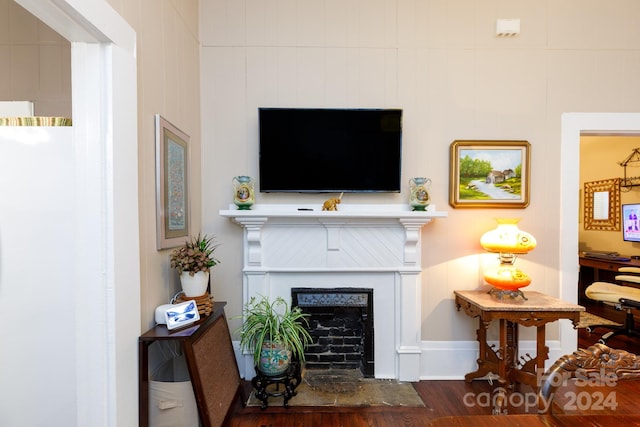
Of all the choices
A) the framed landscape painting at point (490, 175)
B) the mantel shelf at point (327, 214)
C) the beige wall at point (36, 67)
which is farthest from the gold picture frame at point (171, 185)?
the framed landscape painting at point (490, 175)

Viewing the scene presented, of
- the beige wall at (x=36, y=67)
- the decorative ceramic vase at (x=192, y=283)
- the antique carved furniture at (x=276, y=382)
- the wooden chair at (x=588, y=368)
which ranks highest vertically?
the beige wall at (x=36, y=67)

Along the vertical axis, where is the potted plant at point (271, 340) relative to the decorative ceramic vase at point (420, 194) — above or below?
below

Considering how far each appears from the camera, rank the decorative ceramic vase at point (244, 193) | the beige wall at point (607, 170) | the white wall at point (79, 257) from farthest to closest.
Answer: the beige wall at point (607, 170) < the decorative ceramic vase at point (244, 193) < the white wall at point (79, 257)

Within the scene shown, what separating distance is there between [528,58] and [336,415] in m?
3.15

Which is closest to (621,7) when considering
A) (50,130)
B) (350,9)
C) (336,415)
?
(350,9)

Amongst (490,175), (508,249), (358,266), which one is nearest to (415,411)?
(358,266)

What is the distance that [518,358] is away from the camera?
2.64m

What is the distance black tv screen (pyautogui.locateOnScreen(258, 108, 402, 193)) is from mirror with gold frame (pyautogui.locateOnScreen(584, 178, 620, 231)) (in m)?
4.45

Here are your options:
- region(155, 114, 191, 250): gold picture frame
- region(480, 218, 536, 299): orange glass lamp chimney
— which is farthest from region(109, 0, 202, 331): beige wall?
region(480, 218, 536, 299): orange glass lamp chimney

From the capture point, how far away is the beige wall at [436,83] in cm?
264

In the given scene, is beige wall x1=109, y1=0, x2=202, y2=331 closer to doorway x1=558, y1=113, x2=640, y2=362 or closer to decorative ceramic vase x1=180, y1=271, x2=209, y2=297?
decorative ceramic vase x1=180, y1=271, x2=209, y2=297

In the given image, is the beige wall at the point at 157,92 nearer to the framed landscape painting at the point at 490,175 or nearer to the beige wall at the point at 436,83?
the beige wall at the point at 436,83

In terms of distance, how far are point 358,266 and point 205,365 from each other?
1.32 m

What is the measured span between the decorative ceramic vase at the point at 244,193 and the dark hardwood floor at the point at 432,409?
1.42m
